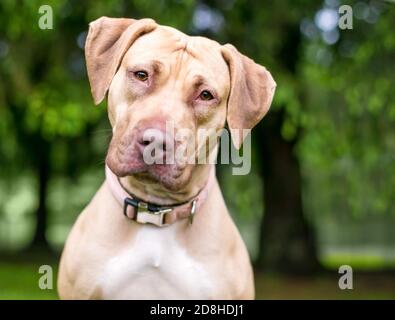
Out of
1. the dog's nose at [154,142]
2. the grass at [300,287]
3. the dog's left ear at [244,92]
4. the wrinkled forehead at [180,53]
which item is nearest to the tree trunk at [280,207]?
the grass at [300,287]

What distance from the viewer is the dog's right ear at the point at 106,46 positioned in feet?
9.33

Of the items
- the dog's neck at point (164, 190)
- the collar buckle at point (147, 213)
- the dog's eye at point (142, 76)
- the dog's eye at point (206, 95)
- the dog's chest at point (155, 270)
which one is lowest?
the dog's chest at point (155, 270)

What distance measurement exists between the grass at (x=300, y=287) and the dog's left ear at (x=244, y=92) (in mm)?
4875

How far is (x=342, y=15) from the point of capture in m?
3.73

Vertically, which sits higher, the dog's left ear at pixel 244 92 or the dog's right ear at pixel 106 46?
the dog's right ear at pixel 106 46

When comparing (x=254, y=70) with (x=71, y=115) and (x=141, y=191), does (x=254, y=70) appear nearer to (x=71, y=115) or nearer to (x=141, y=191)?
(x=141, y=191)

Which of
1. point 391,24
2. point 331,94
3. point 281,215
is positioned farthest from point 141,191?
point 281,215

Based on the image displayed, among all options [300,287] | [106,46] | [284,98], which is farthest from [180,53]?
[300,287]

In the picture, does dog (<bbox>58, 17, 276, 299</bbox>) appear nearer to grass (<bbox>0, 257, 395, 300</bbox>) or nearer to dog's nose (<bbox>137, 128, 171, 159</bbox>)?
dog's nose (<bbox>137, 128, 171, 159</bbox>)

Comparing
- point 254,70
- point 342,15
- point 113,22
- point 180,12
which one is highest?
point 180,12

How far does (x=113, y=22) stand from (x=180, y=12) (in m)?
3.30

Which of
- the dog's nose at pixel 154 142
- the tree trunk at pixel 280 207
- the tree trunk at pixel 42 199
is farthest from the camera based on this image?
the tree trunk at pixel 42 199

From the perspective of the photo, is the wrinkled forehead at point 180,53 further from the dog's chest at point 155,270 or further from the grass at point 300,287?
the grass at point 300,287

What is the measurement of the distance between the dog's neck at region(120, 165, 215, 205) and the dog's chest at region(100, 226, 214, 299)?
0.45 ft
